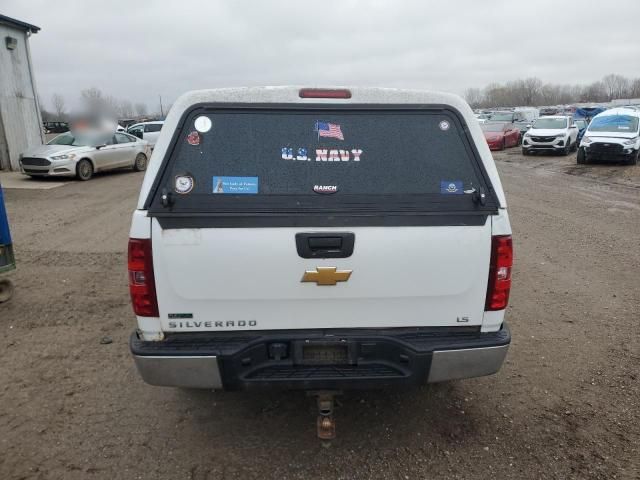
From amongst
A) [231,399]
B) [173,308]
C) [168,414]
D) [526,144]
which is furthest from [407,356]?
[526,144]

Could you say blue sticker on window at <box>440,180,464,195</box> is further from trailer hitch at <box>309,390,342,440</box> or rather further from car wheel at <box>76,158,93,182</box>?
car wheel at <box>76,158,93,182</box>

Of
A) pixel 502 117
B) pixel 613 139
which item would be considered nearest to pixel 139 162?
pixel 613 139

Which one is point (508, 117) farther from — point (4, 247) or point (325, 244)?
point (325, 244)

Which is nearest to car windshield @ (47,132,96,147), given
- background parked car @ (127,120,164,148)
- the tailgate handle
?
background parked car @ (127,120,164,148)

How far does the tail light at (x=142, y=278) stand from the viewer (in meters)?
2.59

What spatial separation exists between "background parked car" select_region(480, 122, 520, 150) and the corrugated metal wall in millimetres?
20727

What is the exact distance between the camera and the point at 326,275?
2650mm

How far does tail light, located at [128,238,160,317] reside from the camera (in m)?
2.59

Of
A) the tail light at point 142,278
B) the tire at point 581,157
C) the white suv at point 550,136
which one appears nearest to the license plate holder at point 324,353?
the tail light at point 142,278

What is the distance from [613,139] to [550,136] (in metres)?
4.53

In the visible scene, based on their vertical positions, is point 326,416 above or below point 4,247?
below

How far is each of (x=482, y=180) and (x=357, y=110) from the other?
796mm

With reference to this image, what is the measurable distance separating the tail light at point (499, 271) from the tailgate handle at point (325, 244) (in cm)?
79

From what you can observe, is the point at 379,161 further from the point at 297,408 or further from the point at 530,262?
the point at 530,262
